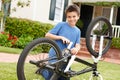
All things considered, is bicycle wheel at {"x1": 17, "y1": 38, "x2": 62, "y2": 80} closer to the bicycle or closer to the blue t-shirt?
the bicycle

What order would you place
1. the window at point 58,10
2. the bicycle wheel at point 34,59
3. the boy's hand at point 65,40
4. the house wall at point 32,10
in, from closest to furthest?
the bicycle wheel at point 34,59
the boy's hand at point 65,40
the house wall at point 32,10
the window at point 58,10

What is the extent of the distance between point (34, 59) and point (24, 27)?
38.5 feet

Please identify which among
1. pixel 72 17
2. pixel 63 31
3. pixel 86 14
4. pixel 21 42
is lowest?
pixel 21 42

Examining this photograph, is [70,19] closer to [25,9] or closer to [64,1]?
[25,9]

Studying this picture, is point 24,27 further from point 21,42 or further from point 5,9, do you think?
point 5,9

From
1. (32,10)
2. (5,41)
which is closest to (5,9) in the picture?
(32,10)

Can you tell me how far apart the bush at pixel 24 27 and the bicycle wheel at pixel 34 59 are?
1140 cm

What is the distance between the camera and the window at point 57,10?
18.4 metres

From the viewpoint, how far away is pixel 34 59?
14.8 ft

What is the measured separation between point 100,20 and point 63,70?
1.06m

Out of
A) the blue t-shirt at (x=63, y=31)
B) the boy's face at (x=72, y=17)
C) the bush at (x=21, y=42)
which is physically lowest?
the bush at (x=21, y=42)

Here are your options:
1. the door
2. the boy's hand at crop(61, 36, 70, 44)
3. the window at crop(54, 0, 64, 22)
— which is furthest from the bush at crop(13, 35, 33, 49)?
the boy's hand at crop(61, 36, 70, 44)

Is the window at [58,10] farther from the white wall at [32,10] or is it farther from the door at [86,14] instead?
the door at [86,14]

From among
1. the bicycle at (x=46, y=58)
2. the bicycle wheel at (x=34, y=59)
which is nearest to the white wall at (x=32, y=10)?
the bicycle at (x=46, y=58)
